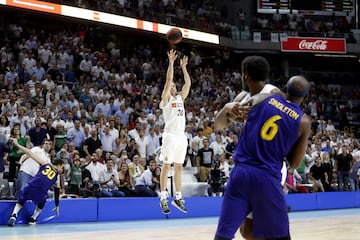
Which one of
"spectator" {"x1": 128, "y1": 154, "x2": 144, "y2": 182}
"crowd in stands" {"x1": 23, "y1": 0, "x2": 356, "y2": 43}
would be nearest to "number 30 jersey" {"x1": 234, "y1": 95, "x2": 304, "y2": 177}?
"spectator" {"x1": 128, "y1": 154, "x2": 144, "y2": 182}

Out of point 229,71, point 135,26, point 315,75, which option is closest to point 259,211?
point 135,26

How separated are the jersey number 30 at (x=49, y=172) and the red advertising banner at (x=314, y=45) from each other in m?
19.1

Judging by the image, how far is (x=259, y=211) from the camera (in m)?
4.06

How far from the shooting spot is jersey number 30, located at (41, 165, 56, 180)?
11.2 metres

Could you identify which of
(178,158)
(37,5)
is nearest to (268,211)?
(178,158)

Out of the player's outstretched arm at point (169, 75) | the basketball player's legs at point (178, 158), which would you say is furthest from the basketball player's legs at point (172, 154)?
the player's outstretched arm at point (169, 75)

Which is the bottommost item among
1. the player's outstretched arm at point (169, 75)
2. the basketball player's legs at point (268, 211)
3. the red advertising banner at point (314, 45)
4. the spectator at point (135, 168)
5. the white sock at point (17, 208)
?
the white sock at point (17, 208)

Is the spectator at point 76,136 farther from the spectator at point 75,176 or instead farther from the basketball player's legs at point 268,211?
the basketball player's legs at point 268,211

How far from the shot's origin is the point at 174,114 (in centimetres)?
952

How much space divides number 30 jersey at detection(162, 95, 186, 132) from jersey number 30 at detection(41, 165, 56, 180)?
2.94 meters

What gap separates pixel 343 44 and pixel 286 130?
26.2m

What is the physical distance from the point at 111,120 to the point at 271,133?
11.5m

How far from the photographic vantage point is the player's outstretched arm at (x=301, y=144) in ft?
13.7

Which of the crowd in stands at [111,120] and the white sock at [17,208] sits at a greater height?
the crowd in stands at [111,120]
